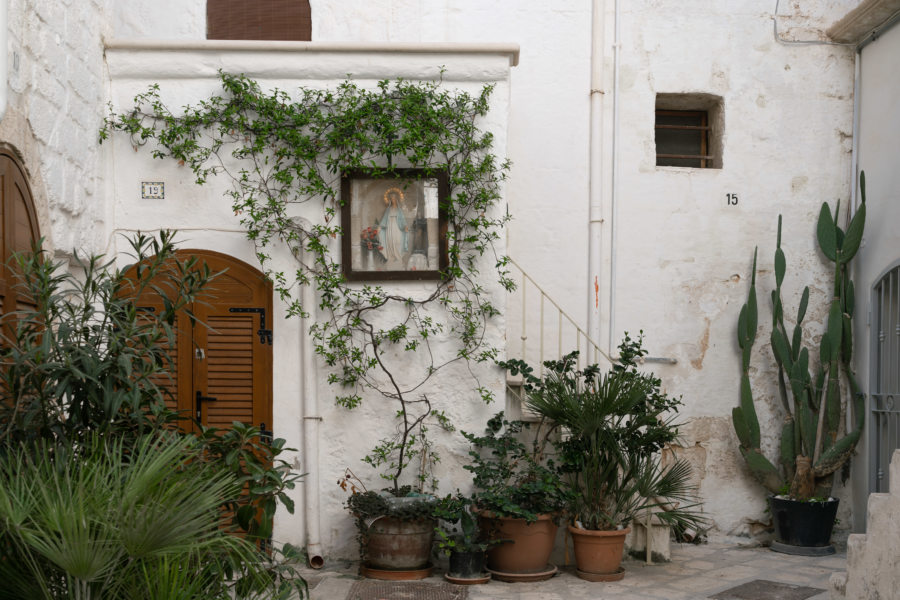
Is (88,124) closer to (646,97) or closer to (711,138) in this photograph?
(646,97)

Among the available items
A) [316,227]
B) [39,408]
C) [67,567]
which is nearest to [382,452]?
[316,227]

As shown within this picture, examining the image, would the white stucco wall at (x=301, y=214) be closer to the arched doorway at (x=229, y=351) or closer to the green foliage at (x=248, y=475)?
the arched doorway at (x=229, y=351)

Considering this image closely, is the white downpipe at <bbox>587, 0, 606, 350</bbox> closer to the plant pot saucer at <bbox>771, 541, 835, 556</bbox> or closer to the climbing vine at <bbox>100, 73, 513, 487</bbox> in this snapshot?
the climbing vine at <bbox>100, 73, 513, 487</bbox>

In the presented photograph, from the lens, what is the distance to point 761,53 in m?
7.23

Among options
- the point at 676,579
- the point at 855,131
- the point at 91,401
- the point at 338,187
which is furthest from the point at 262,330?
→ the point at 855,131

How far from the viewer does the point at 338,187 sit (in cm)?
603

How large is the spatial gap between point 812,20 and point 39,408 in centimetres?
625

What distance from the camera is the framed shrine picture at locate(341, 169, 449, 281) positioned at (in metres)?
6.03

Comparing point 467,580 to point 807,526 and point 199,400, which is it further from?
point 807,526

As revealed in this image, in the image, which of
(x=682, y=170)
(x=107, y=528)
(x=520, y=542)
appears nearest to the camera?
(x=107, y=528)

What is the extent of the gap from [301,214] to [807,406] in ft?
13.0

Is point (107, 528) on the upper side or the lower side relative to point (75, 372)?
lower

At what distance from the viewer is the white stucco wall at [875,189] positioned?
6684 millimetres

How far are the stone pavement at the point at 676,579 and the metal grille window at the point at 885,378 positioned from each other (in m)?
0.78
